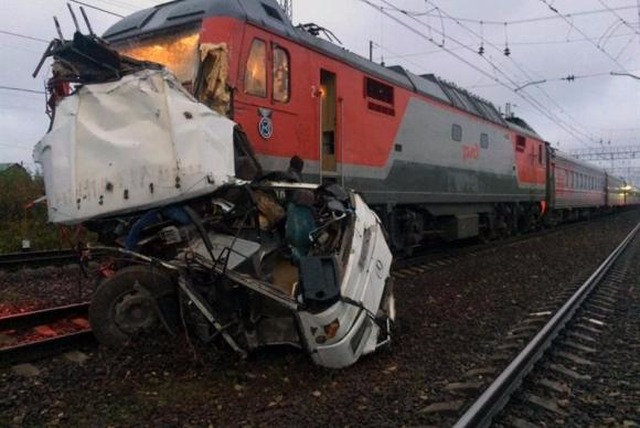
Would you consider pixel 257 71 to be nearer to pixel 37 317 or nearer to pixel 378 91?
pixel 378 91

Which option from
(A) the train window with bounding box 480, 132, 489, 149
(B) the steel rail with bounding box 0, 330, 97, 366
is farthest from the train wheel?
(A) the train window with bounding box 480, 132, 489, 149

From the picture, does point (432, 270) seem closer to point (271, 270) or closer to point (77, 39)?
point (271, 270)

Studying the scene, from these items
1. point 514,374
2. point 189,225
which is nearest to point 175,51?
point 189,225

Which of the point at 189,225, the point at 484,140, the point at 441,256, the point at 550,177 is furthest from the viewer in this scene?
the point at 550,177

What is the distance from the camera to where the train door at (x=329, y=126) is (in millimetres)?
8945

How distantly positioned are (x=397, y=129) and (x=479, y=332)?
16.5 feet

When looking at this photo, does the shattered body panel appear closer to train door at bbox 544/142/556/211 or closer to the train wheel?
the train wheel

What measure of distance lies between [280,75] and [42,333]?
13.2ft

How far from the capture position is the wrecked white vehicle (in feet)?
16.3

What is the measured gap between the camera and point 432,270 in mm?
11070

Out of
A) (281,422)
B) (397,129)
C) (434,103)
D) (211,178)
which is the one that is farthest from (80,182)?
(434,103)

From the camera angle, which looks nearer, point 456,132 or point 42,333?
point 42,333

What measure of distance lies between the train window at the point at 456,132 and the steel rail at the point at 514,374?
18.5 feet

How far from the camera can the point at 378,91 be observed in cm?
1022
